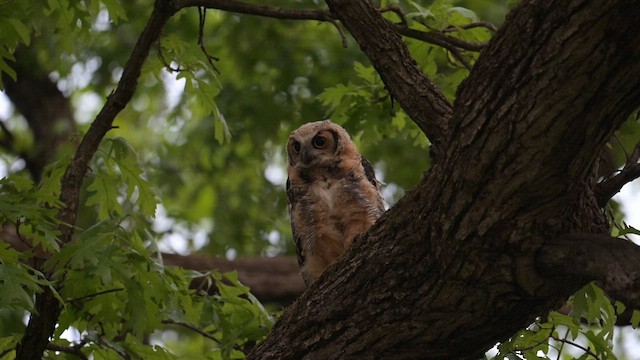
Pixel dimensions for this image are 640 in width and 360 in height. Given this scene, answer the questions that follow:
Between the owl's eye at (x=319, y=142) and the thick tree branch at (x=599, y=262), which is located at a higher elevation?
the thick tree branch at (x=599, y=262)

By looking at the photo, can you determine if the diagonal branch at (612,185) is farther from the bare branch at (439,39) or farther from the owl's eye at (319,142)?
the owl's eye at (319,142)

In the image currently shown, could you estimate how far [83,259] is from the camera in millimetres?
3967

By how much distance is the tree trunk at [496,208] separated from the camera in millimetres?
2668

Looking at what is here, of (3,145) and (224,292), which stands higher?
(224,292)

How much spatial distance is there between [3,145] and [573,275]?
308 inches

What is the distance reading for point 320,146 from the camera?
18.2ft

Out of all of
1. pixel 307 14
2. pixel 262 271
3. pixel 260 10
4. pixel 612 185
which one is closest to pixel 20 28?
pixel 260 10

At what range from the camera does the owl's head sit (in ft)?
18.0

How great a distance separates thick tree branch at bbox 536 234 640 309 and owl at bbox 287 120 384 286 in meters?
2.16

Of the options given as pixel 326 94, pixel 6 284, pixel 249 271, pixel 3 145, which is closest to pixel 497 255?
pixel 6 284

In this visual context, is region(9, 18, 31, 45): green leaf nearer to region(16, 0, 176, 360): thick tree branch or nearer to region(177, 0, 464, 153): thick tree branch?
region(16, 0, 176, 360): thick tree branch

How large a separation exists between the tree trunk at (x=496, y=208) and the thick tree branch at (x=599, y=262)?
0.03 meters

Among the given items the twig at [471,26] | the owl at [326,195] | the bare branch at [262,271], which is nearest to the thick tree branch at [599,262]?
the twig at [471,26]

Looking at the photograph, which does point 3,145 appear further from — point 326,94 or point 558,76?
point 558,76
